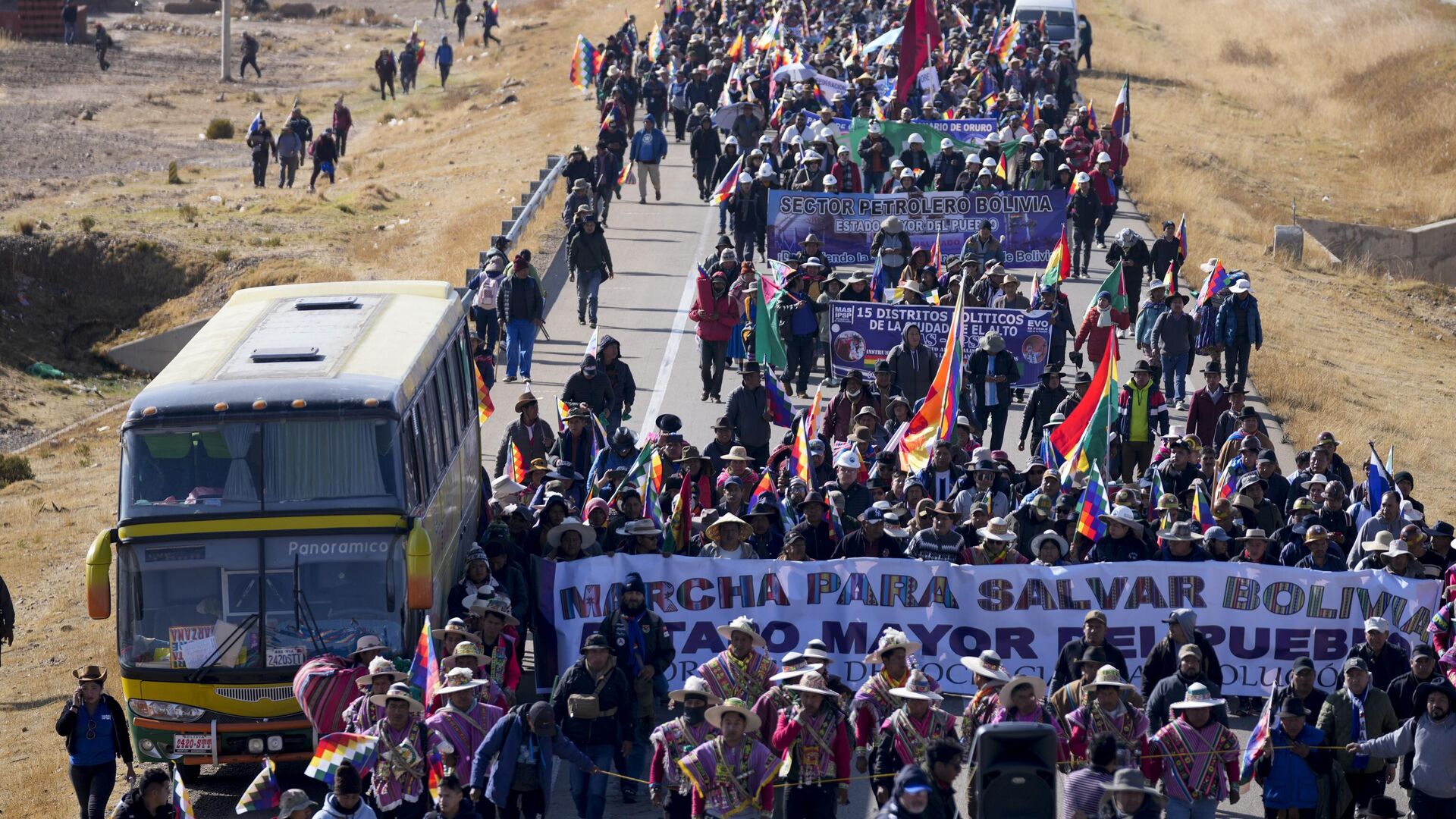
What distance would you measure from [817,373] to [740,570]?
11090 mm

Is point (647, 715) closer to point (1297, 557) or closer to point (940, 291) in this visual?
point (1297, 557)

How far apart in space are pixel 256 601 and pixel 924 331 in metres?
12.0

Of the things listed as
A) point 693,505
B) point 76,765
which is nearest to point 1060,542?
point 693,505

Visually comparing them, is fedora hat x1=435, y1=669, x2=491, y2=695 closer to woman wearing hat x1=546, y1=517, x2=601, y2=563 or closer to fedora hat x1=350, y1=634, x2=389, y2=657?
fedora hat x1=350, y1=634, x2=389, y2=657

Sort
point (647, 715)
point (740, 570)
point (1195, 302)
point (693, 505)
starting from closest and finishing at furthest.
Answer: point (647, 715) < point (740, 570) < point (693, 505) < point (1195, 302)

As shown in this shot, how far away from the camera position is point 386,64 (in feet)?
202

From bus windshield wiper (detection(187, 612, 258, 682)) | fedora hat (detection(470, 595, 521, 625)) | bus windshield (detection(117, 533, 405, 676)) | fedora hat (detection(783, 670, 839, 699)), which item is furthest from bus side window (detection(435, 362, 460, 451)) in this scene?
fedora hat (detection(783, 670, 839, 699))

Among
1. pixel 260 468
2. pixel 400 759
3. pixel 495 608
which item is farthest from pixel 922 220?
pixel 400 759

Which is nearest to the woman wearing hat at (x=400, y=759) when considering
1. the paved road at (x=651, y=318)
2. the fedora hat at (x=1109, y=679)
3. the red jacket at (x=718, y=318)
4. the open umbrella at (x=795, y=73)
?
the paved road at (x=651, y=318)

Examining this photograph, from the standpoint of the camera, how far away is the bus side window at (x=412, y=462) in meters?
14.2

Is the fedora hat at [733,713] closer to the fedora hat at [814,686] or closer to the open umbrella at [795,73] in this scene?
the fedora hat at [814,686]

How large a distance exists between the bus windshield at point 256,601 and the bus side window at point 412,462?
0.46 meters

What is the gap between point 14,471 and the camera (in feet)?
101

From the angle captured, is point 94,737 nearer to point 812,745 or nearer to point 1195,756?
point 812,745
